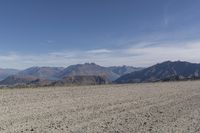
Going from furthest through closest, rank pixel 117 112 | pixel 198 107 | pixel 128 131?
pixel 198 107 → pixel 117 112 → pixel 128 131

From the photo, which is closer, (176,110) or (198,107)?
(176,110)

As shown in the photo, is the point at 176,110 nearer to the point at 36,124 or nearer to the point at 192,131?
the point at 192,131

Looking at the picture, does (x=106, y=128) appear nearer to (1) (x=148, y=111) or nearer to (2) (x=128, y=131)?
(2) (x=128, y=131)

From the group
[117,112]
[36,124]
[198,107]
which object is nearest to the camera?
[36,124]

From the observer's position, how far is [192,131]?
38.5 feet

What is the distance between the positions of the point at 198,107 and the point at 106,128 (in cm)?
866

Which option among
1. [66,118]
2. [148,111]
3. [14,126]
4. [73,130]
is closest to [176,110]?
[148,111]

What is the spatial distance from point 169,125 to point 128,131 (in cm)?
220

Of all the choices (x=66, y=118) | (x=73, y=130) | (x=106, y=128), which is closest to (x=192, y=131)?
(x=106, y=128)

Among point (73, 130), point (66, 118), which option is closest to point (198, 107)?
point (66, 118)

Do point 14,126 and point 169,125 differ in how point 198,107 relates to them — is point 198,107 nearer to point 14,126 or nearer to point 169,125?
point 169,125

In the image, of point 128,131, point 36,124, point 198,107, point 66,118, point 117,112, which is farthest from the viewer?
point 198,107

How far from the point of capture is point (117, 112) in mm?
16266

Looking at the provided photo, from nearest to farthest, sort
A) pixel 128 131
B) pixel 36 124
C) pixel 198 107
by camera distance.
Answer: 1. pixel 128 131
2. pixel 36 124
3. pixel 198 107
